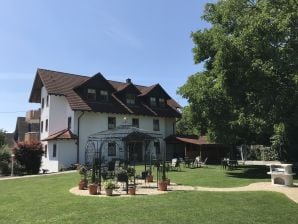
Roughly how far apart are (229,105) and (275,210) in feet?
43.1

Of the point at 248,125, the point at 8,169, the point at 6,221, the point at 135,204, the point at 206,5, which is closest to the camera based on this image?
the point at 6,221

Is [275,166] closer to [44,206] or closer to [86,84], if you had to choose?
[44,206]

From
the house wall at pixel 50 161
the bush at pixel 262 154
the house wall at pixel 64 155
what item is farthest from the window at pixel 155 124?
the bush at pixel 262 154

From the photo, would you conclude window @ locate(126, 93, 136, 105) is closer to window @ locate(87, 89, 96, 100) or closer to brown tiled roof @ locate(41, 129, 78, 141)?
window @ locate(87, 89, 96, 100)

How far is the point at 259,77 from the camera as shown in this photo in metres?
20.6

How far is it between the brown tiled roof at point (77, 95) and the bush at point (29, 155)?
5.18 metres

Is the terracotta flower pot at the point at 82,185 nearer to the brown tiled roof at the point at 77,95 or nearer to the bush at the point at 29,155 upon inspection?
the bush at the point at 29,155

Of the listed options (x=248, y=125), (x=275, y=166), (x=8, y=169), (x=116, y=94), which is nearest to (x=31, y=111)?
(x=116, y=94)

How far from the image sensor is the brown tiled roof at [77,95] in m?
36.0

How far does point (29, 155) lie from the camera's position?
103ft

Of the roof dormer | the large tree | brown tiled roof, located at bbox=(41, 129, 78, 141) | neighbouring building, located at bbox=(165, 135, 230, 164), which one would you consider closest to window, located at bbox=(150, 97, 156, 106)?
neighbouring building, located at bbox=(165, 135, 230, 164)

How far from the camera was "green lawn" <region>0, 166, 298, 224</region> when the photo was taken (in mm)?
10336

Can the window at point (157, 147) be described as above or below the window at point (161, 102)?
below

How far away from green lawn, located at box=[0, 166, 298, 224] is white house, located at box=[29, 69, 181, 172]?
19.7m
